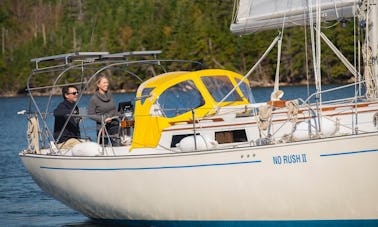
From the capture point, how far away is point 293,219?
15.7 m

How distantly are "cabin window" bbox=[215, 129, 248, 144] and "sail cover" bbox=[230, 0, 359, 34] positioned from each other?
1972 millimetres

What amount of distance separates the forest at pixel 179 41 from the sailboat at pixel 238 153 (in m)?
82.4

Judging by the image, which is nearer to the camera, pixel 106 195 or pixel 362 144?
pixel 362 144

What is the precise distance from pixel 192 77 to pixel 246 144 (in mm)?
2044

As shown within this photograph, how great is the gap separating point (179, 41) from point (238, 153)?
117 m

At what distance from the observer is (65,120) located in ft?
63.4

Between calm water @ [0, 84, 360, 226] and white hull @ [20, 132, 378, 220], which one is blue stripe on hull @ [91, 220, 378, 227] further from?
calm water @ [0, 84, 360, 226]

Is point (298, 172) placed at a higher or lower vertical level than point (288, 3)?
lower

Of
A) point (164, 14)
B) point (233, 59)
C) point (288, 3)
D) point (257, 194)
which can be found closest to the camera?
point (257, 194)

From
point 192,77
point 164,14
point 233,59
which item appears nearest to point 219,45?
point 233,59

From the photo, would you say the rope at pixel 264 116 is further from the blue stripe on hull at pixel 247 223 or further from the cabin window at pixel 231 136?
the blue stripe on hull at pixel 247 223

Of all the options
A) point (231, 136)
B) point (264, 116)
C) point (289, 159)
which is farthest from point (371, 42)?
point (231, 136)

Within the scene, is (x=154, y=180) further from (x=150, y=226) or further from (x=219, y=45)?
(x=219, y=45)

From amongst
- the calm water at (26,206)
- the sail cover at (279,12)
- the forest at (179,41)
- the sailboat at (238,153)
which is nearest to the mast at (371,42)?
the sailboat at (238,153)
